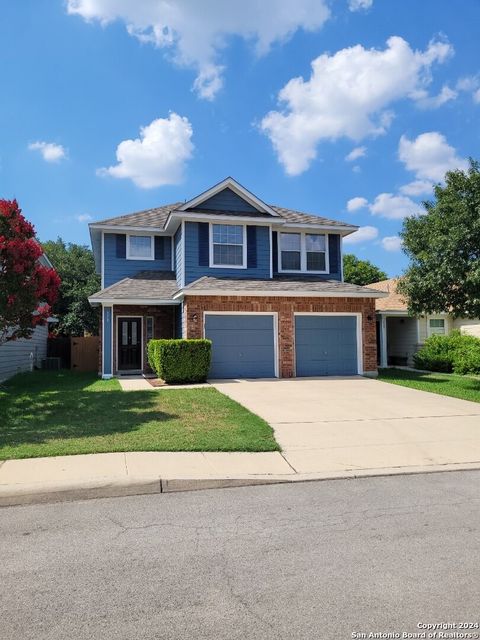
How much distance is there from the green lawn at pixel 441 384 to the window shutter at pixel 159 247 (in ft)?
32.3

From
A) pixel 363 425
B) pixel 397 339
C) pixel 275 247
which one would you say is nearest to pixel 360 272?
pixel 397 339

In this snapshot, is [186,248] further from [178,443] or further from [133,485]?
[133,485]

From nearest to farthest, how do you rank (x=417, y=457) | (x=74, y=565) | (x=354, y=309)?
1. (x=74, y=565)
2. (x=417, y=457)
3. (x=354, y=309)

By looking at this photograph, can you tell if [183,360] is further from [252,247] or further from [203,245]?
[252,247]

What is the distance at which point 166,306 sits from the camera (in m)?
19.5

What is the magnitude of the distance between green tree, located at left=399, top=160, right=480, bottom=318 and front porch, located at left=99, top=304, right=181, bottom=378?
887 centimetres

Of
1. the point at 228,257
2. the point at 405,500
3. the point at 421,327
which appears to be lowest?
the point at 405,500

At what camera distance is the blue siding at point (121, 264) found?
1989 centimetres

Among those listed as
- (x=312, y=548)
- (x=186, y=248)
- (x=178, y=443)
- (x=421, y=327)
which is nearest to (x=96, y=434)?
(x=178, y=443)

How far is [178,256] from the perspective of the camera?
761 inches

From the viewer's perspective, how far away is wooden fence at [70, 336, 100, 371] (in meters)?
23.7

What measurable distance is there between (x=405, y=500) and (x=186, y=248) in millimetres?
13920

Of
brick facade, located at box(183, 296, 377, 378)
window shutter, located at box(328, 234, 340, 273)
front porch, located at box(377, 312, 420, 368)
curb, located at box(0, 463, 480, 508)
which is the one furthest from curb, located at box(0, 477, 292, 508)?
front porch, located at box(377, 312, 420, 368)

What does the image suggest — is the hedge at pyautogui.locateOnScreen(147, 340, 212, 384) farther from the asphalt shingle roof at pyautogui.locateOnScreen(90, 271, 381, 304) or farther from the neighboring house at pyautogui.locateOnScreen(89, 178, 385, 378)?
the asphalt shingle roof at pyautogui.locateOnScreen(90, 271, 381, 304)
